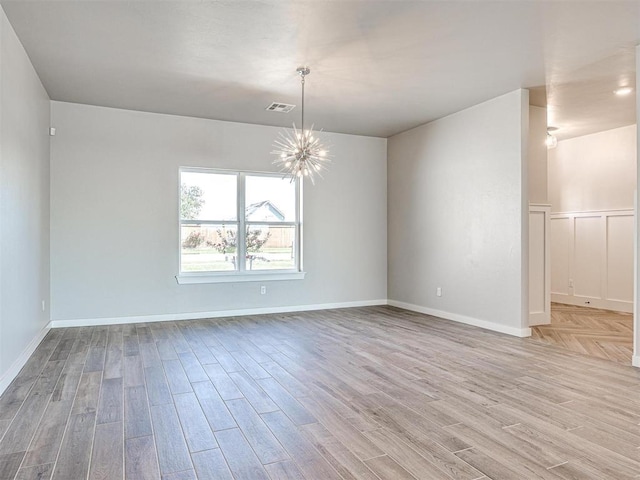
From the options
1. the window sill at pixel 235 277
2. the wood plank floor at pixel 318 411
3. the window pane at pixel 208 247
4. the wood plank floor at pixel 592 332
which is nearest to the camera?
the wood plank floor at pixel 318 411

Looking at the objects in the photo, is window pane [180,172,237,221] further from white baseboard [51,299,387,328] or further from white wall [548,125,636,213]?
white wall [548,125,636,213]

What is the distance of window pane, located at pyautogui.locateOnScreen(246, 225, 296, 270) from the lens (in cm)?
655

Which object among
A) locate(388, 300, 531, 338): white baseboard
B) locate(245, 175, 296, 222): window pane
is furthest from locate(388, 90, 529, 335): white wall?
locate(245, 175, 296, 222): window pane

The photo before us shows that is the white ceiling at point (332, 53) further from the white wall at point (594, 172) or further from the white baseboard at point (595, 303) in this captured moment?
the white baseboard at point (595, 303)

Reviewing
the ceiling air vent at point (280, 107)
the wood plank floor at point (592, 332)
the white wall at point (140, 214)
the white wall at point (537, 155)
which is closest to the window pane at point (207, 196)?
the white wall at point (140, 214)

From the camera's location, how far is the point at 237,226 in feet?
21.2

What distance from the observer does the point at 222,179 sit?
6.39 meters

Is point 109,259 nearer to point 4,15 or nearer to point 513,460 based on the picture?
point 4,15

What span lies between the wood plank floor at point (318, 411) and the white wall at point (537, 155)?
1.99 metres

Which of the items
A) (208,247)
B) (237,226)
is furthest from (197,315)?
(237,226)

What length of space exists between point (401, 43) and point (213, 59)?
1.76 metres

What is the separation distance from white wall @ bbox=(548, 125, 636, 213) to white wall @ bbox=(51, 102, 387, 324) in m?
4.06

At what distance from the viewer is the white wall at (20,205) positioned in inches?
129

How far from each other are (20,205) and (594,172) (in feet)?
26.0
